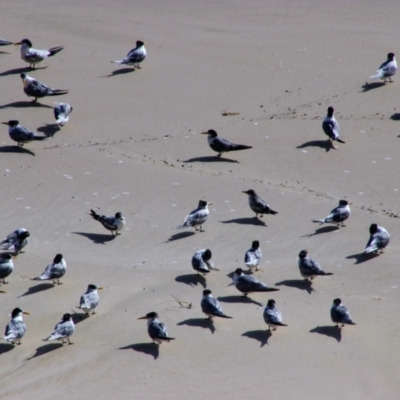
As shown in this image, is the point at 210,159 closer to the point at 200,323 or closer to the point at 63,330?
the point at 200,323

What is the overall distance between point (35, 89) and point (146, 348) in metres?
9.23

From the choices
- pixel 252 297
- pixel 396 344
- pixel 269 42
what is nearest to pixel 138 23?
pixel 269 42

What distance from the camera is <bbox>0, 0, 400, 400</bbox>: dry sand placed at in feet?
32.1

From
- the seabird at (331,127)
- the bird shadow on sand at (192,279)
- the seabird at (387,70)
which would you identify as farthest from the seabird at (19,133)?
the seabird at (387,70)

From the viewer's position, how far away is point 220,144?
16141 millimetres

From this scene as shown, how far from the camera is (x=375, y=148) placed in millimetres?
16719

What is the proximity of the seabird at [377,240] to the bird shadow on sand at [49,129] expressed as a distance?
6858 millimetres

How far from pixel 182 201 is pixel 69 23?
9783 millimetres

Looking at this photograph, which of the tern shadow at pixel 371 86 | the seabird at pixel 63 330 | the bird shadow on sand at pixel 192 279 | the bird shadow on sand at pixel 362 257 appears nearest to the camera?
the seabird at pixel 63 330

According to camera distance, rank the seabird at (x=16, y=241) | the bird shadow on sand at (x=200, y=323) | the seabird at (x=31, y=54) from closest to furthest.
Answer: the bird shadow on sand at (x=200, y=323) → the seabird at (x=16, y=241) → the seabird at (x=31, y=54)

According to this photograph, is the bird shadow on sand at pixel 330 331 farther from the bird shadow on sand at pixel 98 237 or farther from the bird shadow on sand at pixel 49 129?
the bird shadow on sand at pixel 49 129

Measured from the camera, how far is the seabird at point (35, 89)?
18047 mm

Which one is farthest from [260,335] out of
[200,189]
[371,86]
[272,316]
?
[371,86]

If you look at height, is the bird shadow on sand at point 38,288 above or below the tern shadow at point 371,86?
below
